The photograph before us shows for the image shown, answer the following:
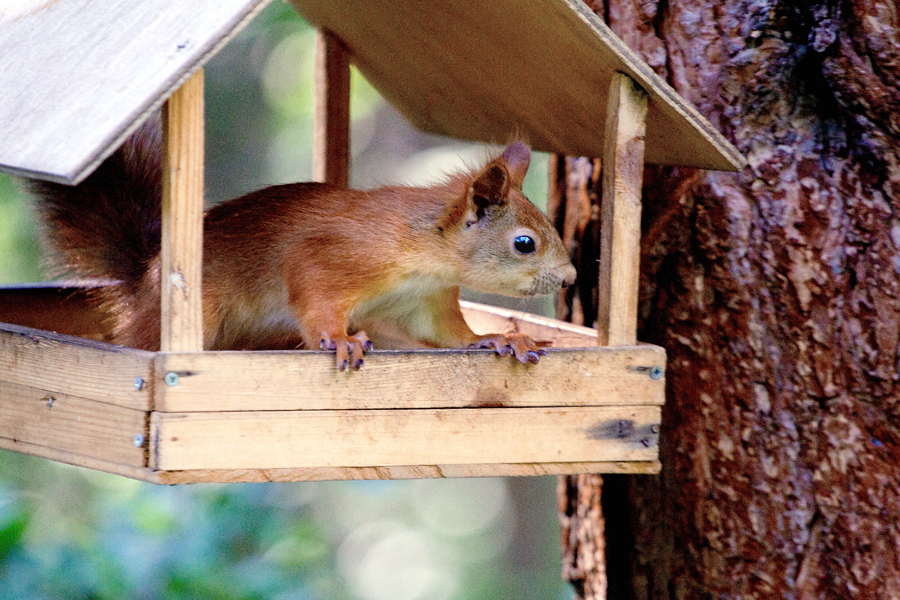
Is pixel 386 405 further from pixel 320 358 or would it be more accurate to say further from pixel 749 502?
pixel 749 502

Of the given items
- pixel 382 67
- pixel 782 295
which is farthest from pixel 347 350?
pixel 382 67

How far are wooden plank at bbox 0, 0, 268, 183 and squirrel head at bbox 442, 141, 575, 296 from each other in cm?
77

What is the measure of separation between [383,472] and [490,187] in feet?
2.24

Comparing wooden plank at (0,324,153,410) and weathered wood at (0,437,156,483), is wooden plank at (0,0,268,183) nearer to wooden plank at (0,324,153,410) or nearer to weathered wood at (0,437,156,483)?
wooden plank at (0,324,153,410)

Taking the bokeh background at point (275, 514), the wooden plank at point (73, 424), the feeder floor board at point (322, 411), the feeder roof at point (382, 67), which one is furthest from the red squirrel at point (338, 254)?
the bokeh background at point (275, 514)

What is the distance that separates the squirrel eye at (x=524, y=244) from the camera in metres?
2.30

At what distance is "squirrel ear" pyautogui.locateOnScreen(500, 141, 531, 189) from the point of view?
8.14 ft

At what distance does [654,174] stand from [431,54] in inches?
28.0

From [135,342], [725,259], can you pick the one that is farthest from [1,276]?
[725,259]

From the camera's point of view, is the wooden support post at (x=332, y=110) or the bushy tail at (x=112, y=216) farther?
the wooden support post at (x=332, y=110)

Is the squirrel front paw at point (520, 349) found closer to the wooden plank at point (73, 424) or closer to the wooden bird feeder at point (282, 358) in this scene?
the wooden bird feeder at point (282, 358)

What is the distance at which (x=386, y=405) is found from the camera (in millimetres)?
1910

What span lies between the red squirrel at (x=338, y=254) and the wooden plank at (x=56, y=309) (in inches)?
16.0

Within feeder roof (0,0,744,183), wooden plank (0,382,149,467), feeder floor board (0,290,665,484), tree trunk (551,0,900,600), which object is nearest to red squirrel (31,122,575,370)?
feeder floor board (0,290,665,484)
